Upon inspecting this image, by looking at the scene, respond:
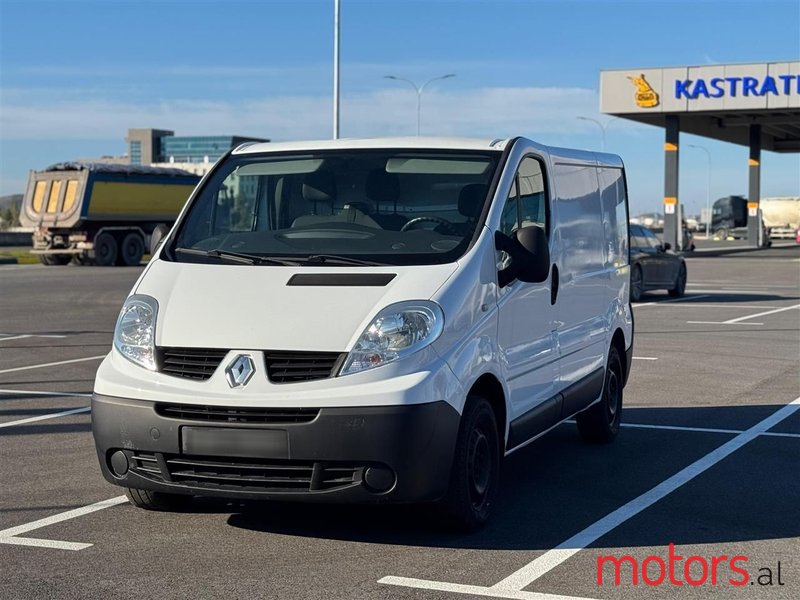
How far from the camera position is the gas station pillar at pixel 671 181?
167 feet

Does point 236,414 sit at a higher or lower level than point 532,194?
lower

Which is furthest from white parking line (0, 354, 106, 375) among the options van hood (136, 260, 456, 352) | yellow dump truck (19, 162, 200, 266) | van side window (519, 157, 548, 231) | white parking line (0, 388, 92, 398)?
yellow dump truck (19, 162, 200, 266)

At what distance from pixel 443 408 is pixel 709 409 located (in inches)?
214

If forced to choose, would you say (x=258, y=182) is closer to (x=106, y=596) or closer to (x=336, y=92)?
(x=106, y=596)

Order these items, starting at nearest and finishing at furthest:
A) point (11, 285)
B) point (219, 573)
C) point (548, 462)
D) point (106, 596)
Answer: point (106, 596) → point (219, 573) → point (548, 462) → point (11, 285)

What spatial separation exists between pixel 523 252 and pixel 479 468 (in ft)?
3.82

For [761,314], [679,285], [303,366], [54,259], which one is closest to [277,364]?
[303,366]

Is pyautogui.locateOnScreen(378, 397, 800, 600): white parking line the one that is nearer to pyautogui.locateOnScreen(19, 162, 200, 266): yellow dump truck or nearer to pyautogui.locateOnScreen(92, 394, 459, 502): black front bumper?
pyautogui.locateOnScreen(92, 394, 459, 502): black front bumper

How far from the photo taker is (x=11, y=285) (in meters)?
29.4

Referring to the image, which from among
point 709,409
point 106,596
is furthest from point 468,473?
point 709,409

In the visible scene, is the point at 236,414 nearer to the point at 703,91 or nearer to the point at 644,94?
the point at 703,91

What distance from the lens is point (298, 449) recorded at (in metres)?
5.60

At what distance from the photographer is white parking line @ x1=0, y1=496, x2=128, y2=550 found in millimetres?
5875

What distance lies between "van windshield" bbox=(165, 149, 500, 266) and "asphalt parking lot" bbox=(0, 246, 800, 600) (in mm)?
1371
